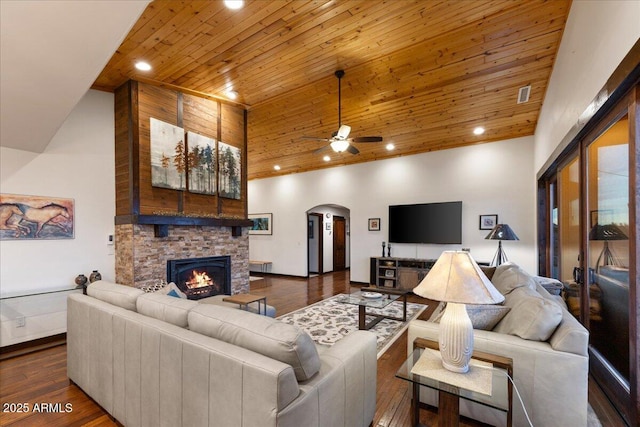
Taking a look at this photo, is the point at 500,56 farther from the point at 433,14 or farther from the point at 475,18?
the point at 433,14

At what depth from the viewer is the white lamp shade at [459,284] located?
63.7 inches

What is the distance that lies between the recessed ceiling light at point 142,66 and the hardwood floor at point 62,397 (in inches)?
136

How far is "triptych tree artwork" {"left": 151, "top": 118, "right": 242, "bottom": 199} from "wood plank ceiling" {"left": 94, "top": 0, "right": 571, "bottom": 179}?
711 mm

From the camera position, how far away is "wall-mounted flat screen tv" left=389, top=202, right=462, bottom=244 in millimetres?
6215

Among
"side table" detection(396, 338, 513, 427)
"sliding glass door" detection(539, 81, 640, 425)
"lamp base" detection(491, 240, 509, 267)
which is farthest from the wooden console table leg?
"lamp base" detection(491, 240, 509, 267)

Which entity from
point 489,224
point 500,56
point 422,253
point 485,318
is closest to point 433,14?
point 500,56

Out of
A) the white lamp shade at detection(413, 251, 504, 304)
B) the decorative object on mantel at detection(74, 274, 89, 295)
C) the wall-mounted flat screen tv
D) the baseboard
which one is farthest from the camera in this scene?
the wall-mounted flat screen tv

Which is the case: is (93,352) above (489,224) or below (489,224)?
below

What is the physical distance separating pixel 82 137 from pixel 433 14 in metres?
4.50

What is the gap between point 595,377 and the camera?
2.53 metres

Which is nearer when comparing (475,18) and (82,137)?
(475,18)

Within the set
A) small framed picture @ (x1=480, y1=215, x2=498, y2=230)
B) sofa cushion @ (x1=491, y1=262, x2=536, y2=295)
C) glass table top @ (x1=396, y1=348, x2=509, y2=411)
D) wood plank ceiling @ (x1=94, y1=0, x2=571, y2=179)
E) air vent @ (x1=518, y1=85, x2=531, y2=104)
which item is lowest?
glass table top @ (x1=396, y1=348, x2=509, y2=411)

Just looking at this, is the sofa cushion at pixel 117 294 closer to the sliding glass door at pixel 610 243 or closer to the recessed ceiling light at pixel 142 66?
the recessed ceiling light at pixel 142 66

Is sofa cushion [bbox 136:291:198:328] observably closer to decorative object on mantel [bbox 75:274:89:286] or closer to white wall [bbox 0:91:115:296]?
decorative object on mantel [bbox 75:274:89:286]
